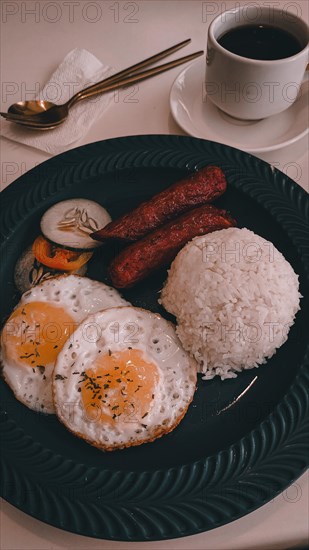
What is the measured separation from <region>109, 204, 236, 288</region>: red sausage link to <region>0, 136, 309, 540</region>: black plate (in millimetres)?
78

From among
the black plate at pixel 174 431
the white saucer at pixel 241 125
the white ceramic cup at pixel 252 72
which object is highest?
the white ceramic cup at pixel 252 72

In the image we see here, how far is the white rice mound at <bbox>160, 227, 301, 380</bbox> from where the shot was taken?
4.30 ft

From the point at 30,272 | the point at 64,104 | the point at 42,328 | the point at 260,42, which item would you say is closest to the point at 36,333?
the point at 42,328

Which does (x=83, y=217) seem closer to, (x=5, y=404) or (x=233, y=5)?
(x=5, y=404)

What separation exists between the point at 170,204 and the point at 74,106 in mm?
636

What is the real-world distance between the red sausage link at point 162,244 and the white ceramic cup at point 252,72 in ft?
1.20

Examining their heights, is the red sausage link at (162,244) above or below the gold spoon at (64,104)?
below

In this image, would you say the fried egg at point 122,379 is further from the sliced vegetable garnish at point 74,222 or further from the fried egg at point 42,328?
the sliced vegetable garnish at point 74,222

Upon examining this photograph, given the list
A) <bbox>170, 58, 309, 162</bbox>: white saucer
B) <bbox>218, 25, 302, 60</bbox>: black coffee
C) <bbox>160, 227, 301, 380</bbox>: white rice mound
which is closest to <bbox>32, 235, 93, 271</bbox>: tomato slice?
<bbox>160, 227, 301, 380</bbox>: white rice mound

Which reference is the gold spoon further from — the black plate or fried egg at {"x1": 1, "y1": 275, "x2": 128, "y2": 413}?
fried egg at {"x1": 1, "y1": 275, "x2": 128, "y2": 413}

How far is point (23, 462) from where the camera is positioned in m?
1.14

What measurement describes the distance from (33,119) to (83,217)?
47 cm

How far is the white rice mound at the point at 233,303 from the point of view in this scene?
1310mm

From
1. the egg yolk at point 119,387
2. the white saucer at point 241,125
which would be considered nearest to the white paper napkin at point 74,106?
the white saucer at point 241,125
